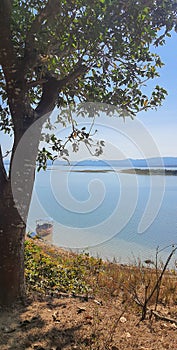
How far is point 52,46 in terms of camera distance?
2404 mm

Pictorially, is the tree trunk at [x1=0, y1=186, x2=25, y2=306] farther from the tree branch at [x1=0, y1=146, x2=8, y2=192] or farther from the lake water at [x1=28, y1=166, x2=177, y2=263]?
the lake water at [x1=28, y1=166, x2=177, y2=263]

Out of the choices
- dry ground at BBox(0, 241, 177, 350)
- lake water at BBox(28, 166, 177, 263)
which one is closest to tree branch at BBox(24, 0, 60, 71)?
dry ground at BBox(0, 241, 177, 350)

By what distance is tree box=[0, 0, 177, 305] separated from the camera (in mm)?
2344

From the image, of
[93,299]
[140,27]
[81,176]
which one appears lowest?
[93,299]

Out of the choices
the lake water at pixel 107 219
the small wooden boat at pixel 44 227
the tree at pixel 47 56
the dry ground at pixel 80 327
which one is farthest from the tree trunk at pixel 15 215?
the small wooden boat at pixel 44 227

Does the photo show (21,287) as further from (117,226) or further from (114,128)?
(117,226)

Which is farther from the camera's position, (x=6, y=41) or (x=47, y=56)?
(x=6, y=41)

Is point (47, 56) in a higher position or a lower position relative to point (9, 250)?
higher

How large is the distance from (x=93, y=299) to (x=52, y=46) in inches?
95.9

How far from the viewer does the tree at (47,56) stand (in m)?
2.34

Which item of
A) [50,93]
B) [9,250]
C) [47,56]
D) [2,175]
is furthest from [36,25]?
[9,250]

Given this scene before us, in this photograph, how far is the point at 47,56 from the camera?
2.32 metres

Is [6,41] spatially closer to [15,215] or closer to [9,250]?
[15,215]

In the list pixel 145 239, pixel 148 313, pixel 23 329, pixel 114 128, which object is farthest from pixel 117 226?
pixel 23 329
